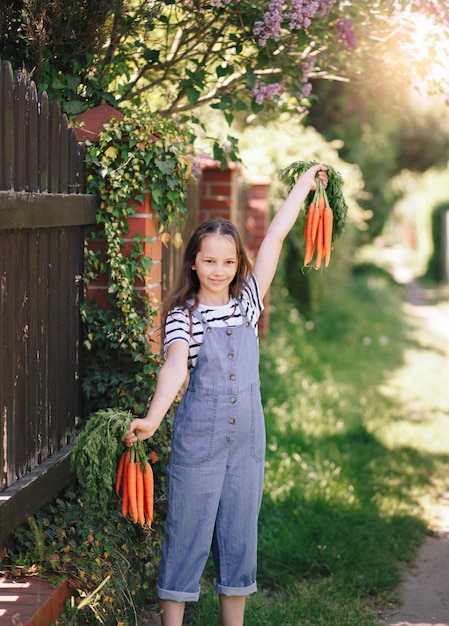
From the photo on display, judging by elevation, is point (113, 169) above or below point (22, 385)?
above

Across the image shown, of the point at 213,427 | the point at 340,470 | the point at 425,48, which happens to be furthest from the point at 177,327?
the point at 340,470

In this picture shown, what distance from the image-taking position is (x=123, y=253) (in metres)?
3.60

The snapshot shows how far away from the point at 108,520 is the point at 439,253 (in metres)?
18.0

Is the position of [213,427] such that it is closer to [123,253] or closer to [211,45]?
[123,253]

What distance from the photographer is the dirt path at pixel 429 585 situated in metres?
3.81

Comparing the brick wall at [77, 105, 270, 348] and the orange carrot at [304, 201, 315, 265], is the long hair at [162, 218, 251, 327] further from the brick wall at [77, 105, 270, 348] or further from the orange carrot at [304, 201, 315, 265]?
the brick wall at [77, 105, 270, 348]

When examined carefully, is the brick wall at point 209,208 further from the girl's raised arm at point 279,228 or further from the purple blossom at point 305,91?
the purple blossom at point 305,91

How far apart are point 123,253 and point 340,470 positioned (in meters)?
2.64

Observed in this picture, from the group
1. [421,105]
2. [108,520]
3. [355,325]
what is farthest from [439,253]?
[108,520]

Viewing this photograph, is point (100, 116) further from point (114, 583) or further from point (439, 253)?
point (439, 253)

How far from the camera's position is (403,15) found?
4.23 m

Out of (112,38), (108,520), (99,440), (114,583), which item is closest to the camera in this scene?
(99,440)

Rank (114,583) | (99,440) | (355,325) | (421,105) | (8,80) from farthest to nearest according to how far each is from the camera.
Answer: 1. (421,105)
2. (355,325)
3. (114,583)
4. (99,440)
5. (8,80)

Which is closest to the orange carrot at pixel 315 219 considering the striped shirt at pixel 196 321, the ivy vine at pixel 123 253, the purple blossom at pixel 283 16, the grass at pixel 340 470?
the striped shirt at pixel 196 321
